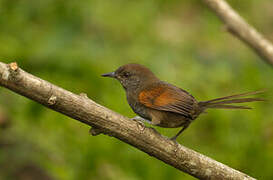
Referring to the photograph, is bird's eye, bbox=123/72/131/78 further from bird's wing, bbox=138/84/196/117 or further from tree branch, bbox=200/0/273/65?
tree branch, bbox=200/0/273/65

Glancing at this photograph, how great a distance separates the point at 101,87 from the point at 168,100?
6.50ft

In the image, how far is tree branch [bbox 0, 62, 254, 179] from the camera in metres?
3.04

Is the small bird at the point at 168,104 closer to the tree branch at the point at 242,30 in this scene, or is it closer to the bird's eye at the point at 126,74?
the bird's eye at the point at 126,74

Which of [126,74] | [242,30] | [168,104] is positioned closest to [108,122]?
[168,104]

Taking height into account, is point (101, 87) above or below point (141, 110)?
below

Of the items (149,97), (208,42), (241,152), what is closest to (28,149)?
(149,97)

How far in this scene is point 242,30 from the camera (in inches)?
194

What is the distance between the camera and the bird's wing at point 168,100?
4.14 metres

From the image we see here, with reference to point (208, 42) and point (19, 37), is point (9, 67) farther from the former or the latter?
point (208, 42)

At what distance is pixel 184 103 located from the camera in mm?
4199

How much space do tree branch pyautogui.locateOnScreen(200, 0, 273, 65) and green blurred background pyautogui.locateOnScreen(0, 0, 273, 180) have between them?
16cm

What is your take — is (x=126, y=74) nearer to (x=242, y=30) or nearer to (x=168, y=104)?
(x=168, y=104)

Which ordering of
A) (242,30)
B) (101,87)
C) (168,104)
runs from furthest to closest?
(101,87) → (242,30) → (168,104)

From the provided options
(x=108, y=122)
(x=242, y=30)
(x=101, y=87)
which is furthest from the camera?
(x=101, y=87)
